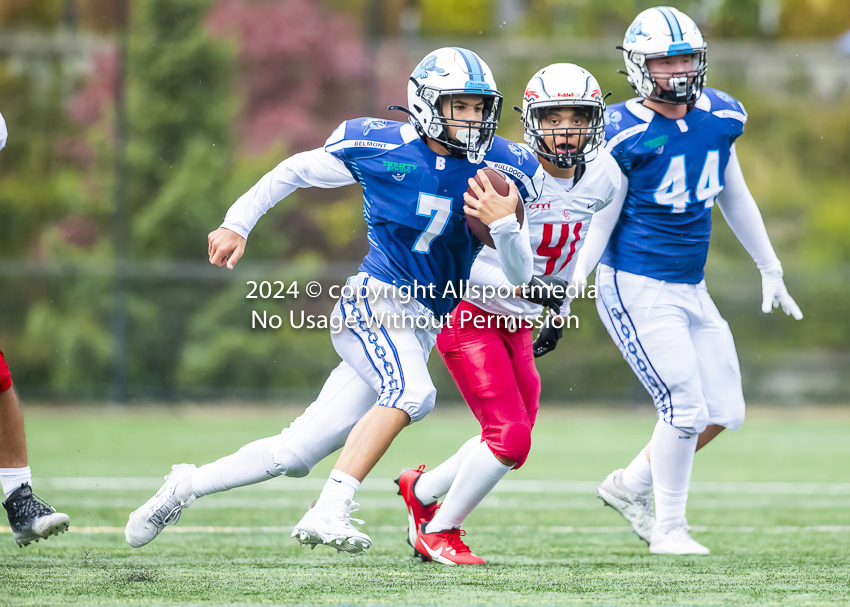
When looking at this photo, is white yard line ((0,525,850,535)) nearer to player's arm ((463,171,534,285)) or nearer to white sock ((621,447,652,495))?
white sock ((621,447,652,495))

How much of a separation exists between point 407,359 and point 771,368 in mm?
10219

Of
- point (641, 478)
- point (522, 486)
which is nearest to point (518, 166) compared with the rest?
point (641, 478)

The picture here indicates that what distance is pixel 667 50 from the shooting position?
4312 millimetres

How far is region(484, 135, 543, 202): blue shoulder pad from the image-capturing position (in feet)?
12.3

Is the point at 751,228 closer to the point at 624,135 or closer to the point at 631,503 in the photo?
the point at 624,135

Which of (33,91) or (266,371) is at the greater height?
(33,91)

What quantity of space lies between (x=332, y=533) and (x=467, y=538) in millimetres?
1573

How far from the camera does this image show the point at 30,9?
16453mm

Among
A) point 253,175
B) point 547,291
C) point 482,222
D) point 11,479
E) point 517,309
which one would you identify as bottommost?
point 253,175

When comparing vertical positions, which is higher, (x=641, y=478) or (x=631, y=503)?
(x=641, y=478)

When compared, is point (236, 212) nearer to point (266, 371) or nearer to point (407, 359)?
point (407, 359)

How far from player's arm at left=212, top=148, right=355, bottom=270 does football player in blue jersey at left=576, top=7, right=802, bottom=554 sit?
123 cm

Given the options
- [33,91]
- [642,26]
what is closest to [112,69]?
[33,91]

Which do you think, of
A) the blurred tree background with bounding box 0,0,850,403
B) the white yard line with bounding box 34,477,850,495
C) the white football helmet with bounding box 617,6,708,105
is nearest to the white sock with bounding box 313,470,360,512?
the white football helmet with bounding box 617,6,708,105
